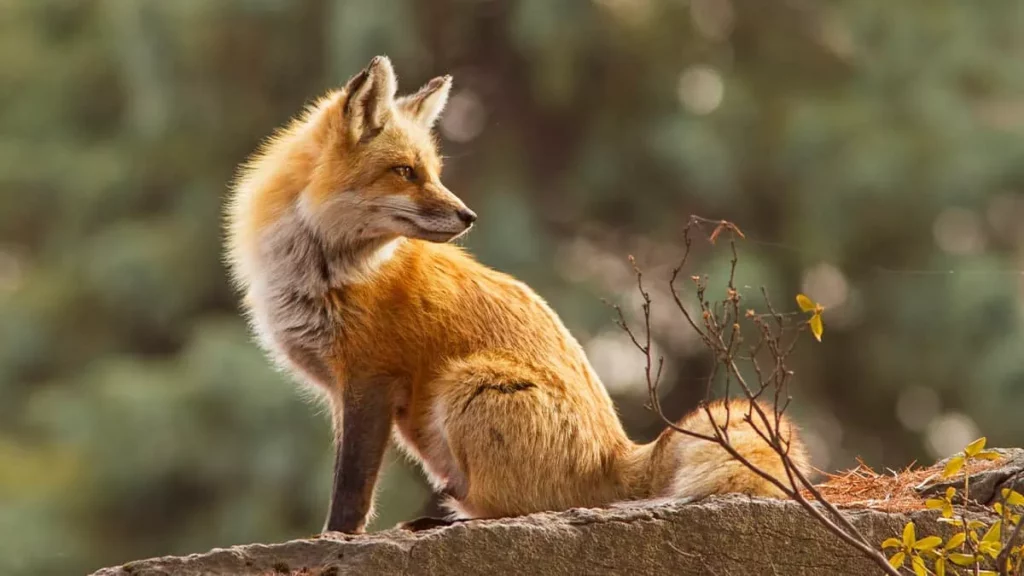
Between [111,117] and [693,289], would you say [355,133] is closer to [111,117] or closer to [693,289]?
[693,289]

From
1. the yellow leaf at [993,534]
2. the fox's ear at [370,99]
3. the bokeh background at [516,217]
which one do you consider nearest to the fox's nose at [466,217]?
the fox's ear at [370,99]

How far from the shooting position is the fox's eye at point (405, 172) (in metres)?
5.53

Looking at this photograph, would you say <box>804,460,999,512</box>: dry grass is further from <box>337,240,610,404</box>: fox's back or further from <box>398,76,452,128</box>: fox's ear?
<box>398,76,452,128</box>: fox's ear

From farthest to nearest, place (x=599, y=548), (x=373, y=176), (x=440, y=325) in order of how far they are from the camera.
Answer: (x=373, y=176) < (x=440, y=325) < (x=599, y=548)

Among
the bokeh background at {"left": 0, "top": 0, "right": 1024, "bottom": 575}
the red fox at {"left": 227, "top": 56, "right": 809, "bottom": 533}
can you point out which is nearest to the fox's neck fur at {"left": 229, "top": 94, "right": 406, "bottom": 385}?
the red fox at {"left": 227, "top": 56, "right": 809, "bottom": 533}

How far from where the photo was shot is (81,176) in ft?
49.3

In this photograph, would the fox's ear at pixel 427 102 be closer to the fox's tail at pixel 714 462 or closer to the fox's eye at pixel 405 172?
the fox's eye at pixel 405 172

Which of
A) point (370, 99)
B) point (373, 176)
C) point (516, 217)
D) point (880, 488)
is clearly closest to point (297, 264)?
point (373, 176)

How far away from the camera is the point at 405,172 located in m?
5.53

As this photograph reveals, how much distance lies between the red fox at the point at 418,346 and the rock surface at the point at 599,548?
0.23 metres

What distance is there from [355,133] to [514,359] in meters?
1.12

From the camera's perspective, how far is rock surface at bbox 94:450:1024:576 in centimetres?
441

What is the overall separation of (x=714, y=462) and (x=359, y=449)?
1.33 meters

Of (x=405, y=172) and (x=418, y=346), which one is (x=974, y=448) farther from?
(x=405, y=172)
